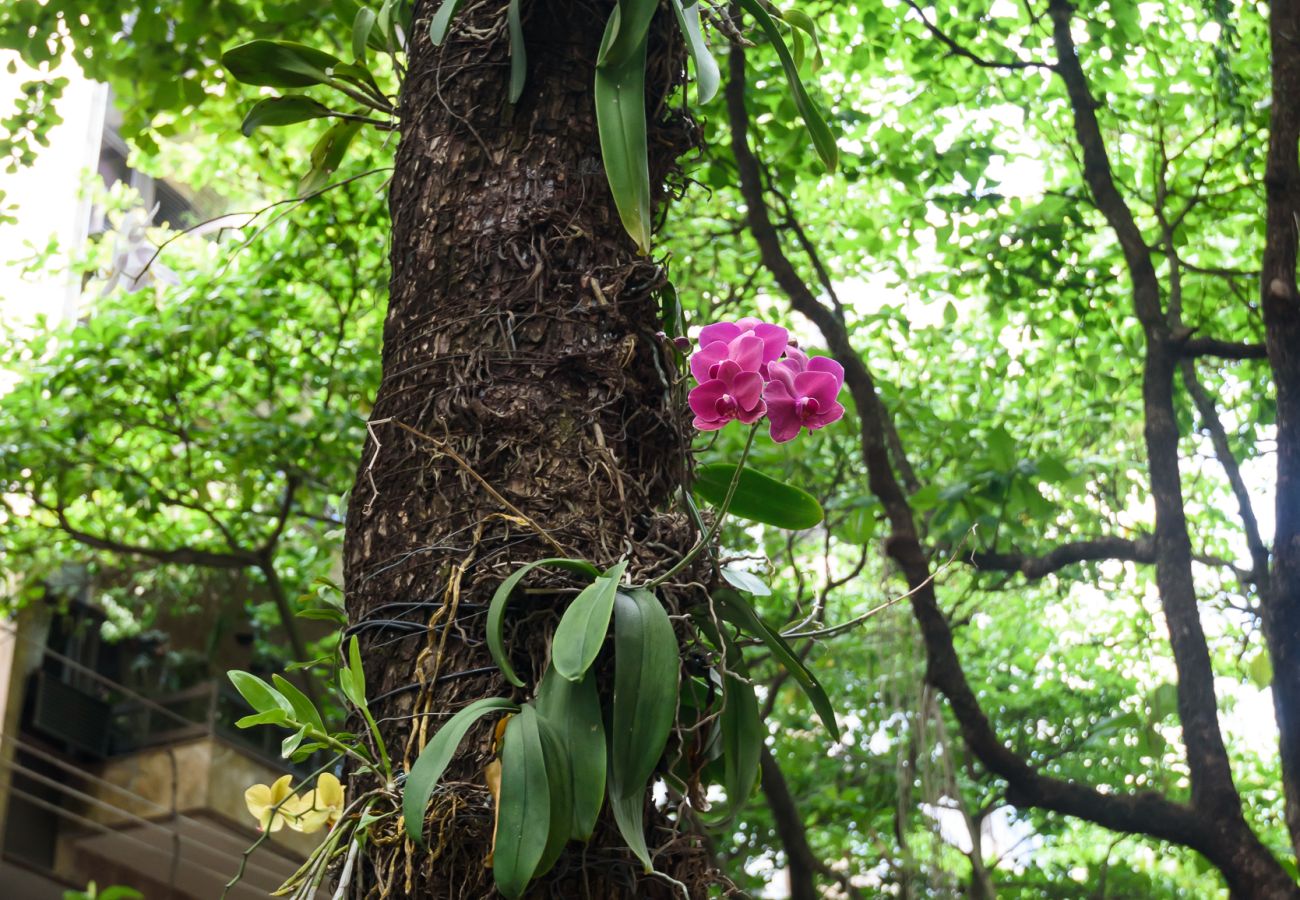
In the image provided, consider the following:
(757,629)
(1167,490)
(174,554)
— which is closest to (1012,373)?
(1167,490)

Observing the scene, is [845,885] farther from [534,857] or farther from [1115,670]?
[534,857]

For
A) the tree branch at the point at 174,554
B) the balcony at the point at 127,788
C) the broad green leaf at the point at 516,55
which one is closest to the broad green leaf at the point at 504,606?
the broad green leaf at the point at 516,55

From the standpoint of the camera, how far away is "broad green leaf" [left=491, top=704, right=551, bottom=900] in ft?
3.55

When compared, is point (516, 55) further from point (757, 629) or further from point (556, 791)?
point (556, 791)

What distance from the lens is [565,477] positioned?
1338mm

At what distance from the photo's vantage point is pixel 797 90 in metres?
1.73

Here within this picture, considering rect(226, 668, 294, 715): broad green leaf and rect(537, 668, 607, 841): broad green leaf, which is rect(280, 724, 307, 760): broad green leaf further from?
rect(537, 668, 607, 841): broad green leaf

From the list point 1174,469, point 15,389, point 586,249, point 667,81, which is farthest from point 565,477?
point 15,389

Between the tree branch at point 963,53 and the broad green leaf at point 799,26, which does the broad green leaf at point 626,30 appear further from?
the tree branch at point 963,53

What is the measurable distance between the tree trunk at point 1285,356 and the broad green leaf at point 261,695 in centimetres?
289

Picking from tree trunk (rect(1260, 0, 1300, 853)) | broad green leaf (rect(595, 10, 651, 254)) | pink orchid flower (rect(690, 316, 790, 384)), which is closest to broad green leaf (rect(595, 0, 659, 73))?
broad green leaf (rect(595, 10, 651, 254))

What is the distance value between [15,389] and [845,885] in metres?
4.61

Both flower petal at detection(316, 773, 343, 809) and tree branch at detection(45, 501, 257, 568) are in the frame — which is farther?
tree branch at detection(45, 501, 257, 568)

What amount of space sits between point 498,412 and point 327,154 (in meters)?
0.92
